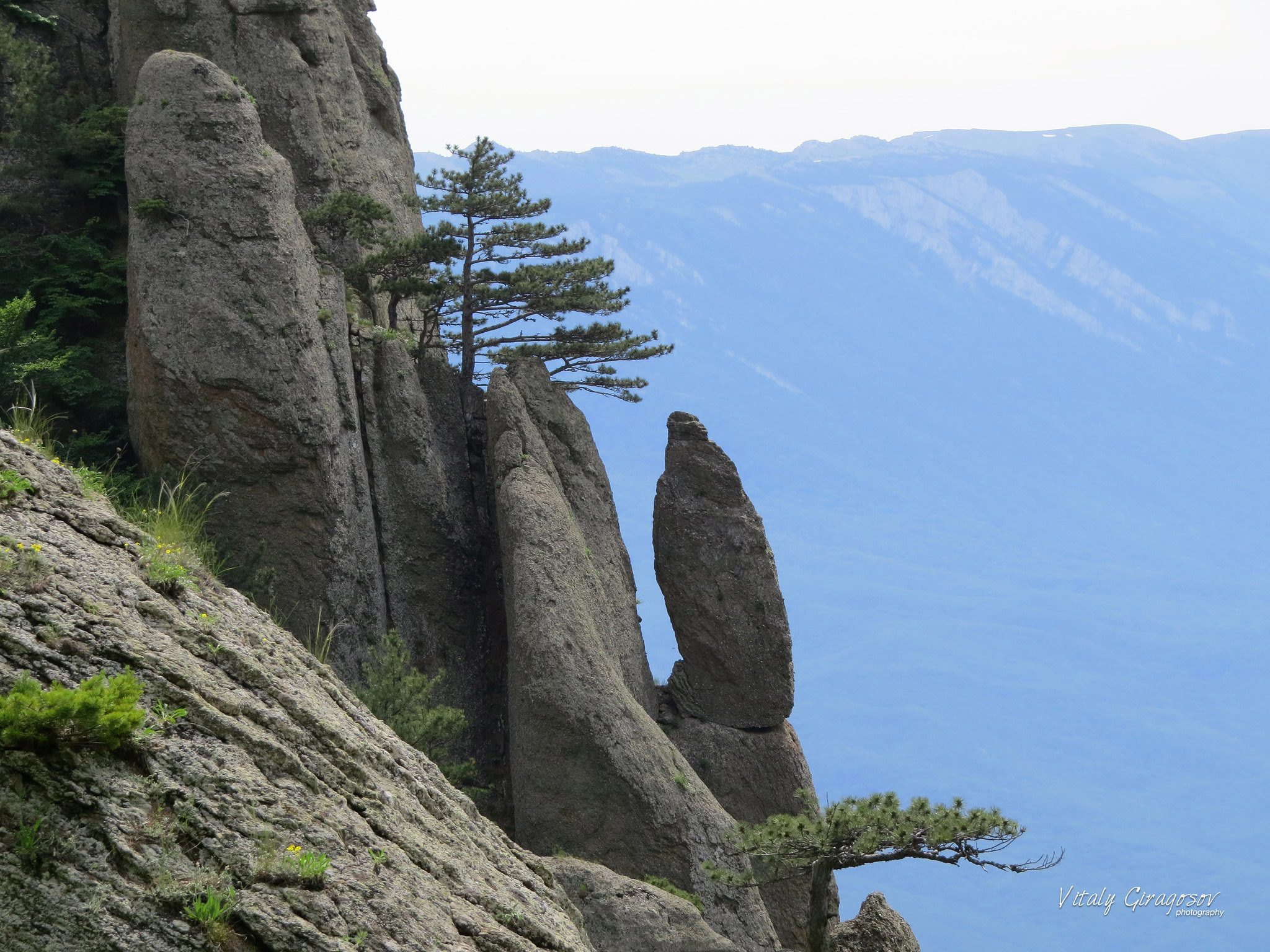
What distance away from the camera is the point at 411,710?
62.4 feet

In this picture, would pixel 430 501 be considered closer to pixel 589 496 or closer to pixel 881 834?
pixel 589 496

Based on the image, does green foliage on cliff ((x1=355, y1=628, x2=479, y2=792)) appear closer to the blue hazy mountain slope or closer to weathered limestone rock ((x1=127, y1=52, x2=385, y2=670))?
weathered limestone rock ((x1=127, y1=52, x2=385, y2=670))

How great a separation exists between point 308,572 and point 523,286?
9314 mm

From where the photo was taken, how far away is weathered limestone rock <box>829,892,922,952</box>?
18297 millimetres

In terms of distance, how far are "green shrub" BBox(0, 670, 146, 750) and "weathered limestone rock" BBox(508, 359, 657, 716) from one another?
1865cm

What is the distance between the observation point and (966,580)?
458ft

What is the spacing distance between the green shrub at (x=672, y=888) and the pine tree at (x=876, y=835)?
2.30m

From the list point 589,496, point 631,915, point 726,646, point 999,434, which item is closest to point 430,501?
point 589,496

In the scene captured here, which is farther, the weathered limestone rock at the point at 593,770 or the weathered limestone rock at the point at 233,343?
the weathered limestone rock at the point at 233,343

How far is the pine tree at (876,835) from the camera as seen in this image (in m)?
15.4

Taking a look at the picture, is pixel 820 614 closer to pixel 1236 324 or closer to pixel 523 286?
pixel 1236 324

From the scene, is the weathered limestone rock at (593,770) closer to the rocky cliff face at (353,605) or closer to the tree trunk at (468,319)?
the rocky cliff face at (353,605)

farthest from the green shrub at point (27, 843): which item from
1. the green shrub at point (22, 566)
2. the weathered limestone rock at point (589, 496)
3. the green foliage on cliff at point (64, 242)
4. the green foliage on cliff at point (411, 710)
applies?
the weathered limestone rock at point (589, 496)

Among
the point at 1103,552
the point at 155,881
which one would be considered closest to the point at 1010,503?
the point at 1103,552
